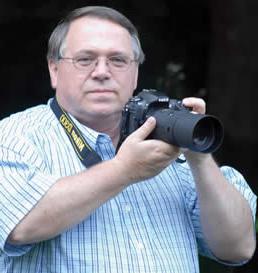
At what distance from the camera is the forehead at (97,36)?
2465mm

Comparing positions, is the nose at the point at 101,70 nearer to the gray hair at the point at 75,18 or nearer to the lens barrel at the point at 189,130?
the gray hair at the point at 75,18

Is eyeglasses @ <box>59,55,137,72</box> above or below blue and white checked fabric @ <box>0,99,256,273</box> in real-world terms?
above

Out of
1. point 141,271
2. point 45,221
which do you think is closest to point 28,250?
point 45,221

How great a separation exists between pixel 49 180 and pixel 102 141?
31cm

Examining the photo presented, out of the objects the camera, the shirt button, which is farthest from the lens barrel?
the shirt button

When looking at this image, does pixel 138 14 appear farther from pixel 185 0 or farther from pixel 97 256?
pixel 97 256

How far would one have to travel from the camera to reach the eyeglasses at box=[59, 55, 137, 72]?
245cm

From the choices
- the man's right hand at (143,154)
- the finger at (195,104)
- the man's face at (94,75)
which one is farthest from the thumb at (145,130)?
the man's face at (94,75)

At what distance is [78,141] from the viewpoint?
94.0 inches

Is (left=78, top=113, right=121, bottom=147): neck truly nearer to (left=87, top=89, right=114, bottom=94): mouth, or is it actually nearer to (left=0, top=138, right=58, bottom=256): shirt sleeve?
(left=87, top=89, right=114, bottom=94): mouth

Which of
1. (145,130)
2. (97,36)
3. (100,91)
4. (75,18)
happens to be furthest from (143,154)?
(75,18)

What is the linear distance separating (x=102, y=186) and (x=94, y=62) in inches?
18.6

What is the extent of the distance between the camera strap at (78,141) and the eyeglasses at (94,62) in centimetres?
14

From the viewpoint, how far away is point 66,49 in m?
2.50
